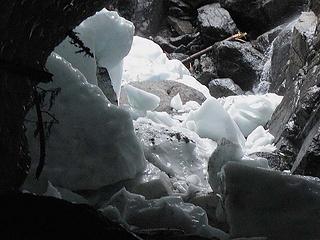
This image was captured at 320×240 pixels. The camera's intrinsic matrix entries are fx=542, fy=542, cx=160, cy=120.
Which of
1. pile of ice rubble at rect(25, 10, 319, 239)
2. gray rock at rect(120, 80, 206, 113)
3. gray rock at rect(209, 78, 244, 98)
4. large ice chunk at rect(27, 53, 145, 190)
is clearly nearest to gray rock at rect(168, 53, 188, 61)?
gray rock at rect(209, 78, 244, 98)

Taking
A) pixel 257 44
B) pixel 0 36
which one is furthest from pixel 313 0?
pixel 0 36

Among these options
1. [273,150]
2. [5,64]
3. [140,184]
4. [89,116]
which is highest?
[5,64]

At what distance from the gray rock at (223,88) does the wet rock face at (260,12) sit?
3.13 metres

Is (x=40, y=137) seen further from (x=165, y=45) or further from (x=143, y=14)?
(x=143, y=14)

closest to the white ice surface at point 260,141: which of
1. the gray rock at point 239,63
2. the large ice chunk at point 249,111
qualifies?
the large ice chunk at point 249,111

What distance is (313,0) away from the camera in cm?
1238

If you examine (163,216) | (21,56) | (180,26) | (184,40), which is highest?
(21,56)

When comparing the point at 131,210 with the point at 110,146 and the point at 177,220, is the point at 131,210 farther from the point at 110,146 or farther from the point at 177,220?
the point at 110,146

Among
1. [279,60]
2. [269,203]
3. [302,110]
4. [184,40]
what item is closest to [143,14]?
[184,40]

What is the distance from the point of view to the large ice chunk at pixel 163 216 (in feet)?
10.5

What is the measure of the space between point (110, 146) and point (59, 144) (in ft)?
1.35

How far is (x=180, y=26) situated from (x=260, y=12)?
2704 mm

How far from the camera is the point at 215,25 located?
17.4 metres

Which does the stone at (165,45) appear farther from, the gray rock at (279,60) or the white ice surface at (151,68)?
the gray rock at (279,60)
